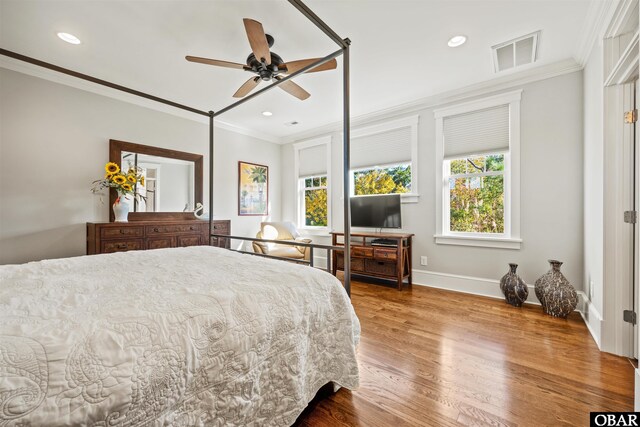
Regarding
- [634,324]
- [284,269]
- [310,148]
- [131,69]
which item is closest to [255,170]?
[310,148]

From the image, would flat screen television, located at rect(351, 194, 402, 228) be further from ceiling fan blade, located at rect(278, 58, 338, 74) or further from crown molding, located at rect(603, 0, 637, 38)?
crown molding, located at rect(603, 0, 637, 38)

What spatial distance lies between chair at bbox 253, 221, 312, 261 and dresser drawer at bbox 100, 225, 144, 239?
1.53 meters

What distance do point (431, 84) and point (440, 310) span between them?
2672 millimetres

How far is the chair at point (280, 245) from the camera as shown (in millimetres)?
4209

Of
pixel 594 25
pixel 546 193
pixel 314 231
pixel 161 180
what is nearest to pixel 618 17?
pixel 594 25

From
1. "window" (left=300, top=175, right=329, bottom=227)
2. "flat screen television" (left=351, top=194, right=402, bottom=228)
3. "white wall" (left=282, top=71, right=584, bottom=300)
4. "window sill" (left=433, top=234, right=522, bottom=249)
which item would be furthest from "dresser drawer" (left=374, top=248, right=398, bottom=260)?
"window" (left=300, top=175, right=329, bottom=227)

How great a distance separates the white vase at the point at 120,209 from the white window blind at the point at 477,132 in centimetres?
417

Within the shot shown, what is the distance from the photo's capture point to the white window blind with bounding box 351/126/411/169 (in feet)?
12.9

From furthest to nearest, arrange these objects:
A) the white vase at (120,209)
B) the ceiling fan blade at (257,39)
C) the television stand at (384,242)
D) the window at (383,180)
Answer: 1. the window at (383,180)
2. the television stand at (384,242)
3. the white vase at (120,209)
4. the ceiling fan blade at (257,39)

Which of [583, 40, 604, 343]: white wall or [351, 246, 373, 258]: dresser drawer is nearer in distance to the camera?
[583, 40, 604, 343]: white wall

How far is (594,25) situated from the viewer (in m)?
2.13

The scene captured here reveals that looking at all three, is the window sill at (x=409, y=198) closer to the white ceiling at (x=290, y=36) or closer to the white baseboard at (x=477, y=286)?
the white baseboard at (x=477, y=286)

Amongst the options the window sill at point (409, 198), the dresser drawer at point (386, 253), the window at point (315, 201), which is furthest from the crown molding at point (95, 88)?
the dresser drawer at point (386, 253)

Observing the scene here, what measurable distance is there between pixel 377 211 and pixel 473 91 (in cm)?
196
